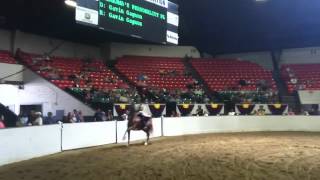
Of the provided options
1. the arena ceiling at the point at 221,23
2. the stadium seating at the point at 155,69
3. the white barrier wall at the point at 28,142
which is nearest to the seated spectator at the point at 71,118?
the white barrier wall at the point at 28,142

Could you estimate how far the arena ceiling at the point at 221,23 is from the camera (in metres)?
23.1

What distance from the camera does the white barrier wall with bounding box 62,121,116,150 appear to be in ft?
46.8

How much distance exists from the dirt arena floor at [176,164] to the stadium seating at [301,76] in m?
16.3

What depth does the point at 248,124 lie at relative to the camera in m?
23.2

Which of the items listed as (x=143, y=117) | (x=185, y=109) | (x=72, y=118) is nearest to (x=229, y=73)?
(x=185, y=109)

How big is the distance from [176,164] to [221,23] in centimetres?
2191

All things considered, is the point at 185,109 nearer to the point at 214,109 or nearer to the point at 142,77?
the point at 214,109

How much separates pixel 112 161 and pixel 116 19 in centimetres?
474

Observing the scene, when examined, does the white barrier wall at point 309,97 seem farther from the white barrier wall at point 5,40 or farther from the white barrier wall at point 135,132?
the white barrier wall at point 5,40

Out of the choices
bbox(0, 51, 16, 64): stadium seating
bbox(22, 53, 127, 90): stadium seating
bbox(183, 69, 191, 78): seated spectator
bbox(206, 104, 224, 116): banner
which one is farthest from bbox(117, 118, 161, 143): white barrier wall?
bbox(183, 69, 191, 78): seated spectator

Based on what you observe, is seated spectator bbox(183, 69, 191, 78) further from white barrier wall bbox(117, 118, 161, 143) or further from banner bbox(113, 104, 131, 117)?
white barrier wall bbox(117, 118, 161, 143)

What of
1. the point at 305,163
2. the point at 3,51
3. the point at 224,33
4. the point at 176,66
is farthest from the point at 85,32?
the point at 305,163

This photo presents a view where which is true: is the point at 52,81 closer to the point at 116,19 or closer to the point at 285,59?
the point at 116,19

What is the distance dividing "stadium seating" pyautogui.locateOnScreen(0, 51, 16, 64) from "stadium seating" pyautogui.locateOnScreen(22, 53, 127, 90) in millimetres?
917
